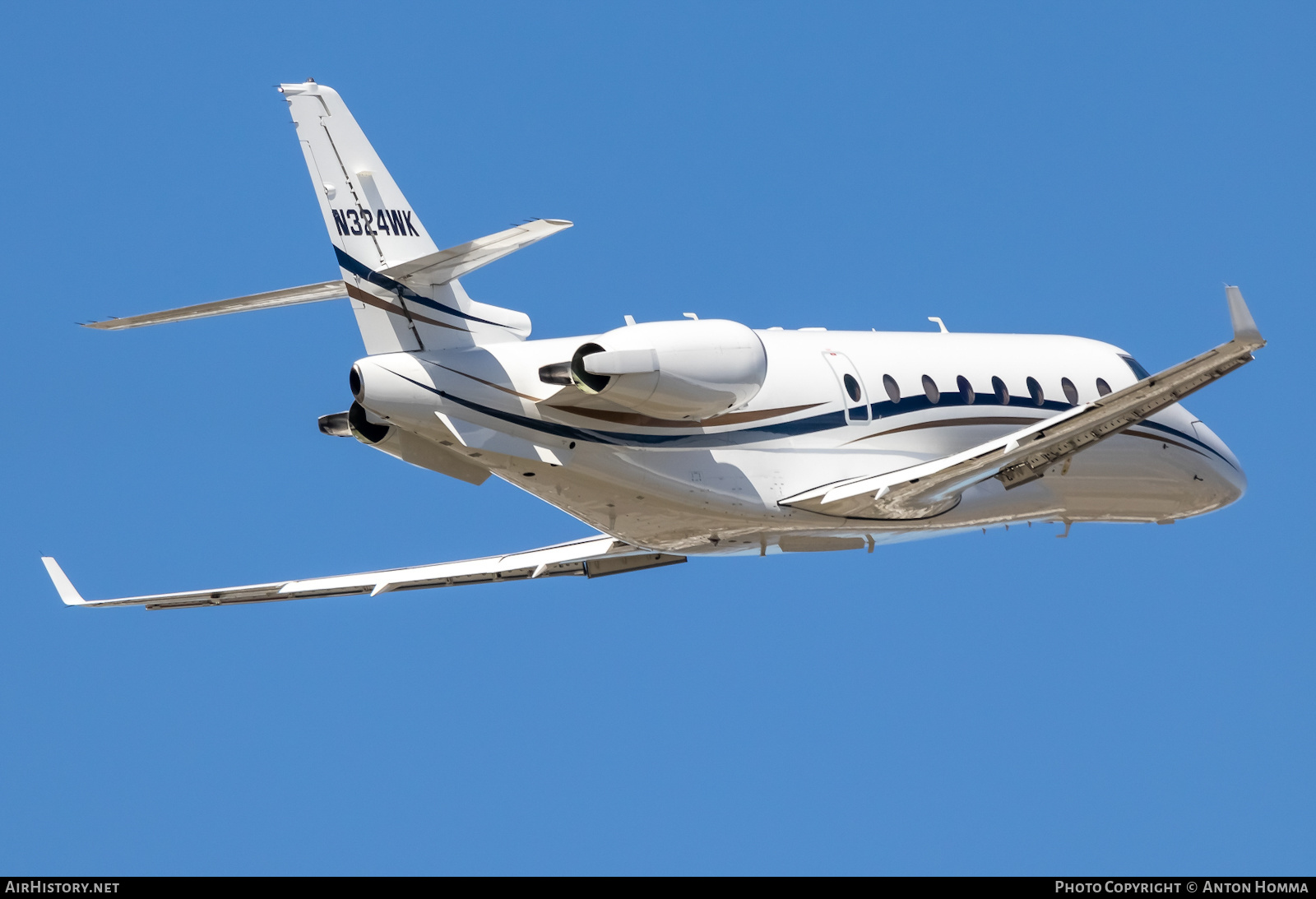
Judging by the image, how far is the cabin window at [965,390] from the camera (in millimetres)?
24578

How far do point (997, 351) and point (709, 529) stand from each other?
20.1 ft

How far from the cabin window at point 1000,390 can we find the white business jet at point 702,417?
81mm

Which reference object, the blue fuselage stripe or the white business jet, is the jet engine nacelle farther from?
the blue fuselage stripe

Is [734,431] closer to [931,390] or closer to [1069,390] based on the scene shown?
[931,390]

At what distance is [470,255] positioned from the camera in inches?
689

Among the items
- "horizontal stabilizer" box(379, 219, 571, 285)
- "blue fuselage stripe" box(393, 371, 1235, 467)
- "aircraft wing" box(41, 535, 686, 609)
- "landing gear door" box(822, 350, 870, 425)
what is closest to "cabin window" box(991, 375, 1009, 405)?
"blue fuselage stripe" box(393, 371, 1235, 467)

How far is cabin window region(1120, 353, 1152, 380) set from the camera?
2778 centimetres

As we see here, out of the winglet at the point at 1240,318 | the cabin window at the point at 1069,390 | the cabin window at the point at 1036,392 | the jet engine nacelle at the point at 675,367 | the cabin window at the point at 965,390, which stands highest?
the cabin window at the point at 1069,390

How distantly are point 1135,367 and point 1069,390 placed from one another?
7.44ft

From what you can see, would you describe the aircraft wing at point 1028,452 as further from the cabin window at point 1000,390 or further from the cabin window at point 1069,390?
the cabin window at point 1069,390

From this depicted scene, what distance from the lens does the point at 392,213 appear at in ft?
64.5

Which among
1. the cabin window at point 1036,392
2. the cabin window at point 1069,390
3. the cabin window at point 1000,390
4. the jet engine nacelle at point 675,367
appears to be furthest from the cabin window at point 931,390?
the jet engine nacelle at point 675,367

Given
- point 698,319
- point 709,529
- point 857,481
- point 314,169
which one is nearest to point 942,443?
point 857,481

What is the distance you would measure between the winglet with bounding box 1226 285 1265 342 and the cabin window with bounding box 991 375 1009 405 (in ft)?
21.8
